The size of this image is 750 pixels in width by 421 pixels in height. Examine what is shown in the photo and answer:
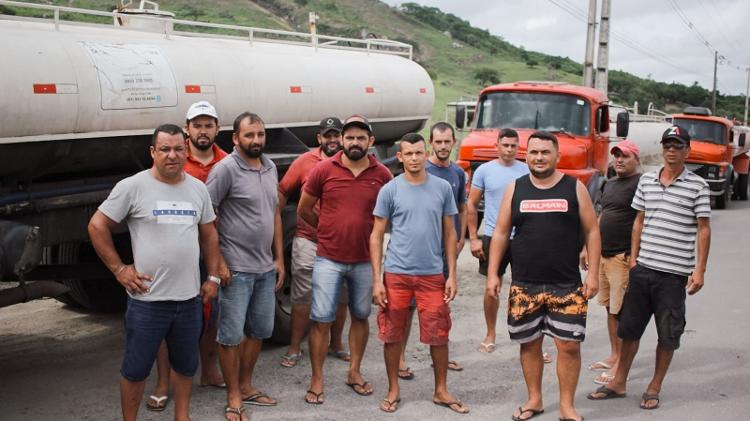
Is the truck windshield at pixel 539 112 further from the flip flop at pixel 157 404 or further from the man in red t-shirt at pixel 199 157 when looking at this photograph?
the flip flop at pixel 157 404

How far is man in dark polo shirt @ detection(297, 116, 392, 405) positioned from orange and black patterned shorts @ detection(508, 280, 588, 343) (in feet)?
3.43

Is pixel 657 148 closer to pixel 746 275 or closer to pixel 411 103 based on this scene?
pixel 746 275

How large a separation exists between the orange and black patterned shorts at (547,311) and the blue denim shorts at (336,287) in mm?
1013

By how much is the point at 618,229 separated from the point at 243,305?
275cm

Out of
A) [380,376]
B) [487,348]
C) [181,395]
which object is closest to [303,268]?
[380,376]

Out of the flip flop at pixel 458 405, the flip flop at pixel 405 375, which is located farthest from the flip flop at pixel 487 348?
the flip flop at pixel 458 405

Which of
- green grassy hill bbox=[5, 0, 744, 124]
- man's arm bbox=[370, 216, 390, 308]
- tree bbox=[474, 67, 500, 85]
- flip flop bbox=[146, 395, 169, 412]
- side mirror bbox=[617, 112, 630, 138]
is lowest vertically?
flip flop bbox=[146, 395, 169, 412]

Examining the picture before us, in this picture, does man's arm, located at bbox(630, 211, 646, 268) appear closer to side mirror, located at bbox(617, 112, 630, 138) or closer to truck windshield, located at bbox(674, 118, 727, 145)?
side mirror, located at bbox(617, 112, 630, 138)

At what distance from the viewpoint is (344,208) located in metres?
5.86

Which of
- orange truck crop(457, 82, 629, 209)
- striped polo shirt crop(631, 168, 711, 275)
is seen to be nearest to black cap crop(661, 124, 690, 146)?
striped polo shirt crop(631, 168, 711, 275)

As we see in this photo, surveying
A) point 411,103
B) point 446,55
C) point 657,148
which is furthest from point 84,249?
point 446,55

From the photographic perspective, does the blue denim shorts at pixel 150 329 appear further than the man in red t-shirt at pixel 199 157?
No

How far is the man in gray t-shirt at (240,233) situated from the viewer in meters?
5.44

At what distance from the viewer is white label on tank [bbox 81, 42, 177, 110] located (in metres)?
5.71
